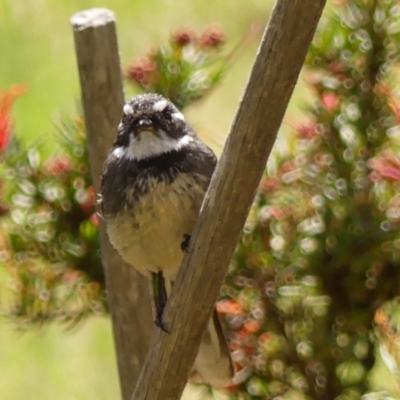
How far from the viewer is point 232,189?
1.97m

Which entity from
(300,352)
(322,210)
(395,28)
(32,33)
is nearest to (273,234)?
(322,210)

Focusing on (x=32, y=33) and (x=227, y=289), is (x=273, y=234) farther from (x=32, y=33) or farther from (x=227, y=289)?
(x=32, y=33)

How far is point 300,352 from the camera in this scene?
2613 mm

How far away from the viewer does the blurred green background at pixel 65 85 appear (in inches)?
161

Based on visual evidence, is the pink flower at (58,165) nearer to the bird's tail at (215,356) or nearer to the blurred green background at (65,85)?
the bird's tail at (215,356)

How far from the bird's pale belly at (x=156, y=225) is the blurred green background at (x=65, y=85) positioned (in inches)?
64.3

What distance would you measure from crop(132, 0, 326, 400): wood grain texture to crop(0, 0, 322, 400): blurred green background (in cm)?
173

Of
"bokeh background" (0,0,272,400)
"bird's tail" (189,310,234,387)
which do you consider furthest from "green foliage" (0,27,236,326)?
"bokeh background" (0,0,272,400)

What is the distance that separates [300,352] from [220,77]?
0.72 meters

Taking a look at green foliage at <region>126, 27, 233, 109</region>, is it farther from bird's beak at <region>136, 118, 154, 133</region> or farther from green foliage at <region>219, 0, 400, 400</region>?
bird's beak at <region>136, 118, 154, 133</region>

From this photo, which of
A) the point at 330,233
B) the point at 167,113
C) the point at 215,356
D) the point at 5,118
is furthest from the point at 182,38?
the point at 215,356

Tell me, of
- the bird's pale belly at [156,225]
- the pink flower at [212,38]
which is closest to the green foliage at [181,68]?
the pink flower at [212,38]

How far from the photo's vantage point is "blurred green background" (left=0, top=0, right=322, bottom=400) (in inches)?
161

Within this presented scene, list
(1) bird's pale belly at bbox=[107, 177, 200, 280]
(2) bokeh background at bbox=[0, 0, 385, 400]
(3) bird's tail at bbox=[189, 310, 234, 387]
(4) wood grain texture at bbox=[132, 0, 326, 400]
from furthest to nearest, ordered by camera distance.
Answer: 1. (2) bokeh background at bbox=[0, 0, 385, 400]
2. (3) bird's tail at bbox=[189, 310, 234, 387]
3. (1) bird's pale belly at bbox=[107, 177, 200, 280]
4. (4) wood grain texture at bbox=[132, 0, 326, 400]
